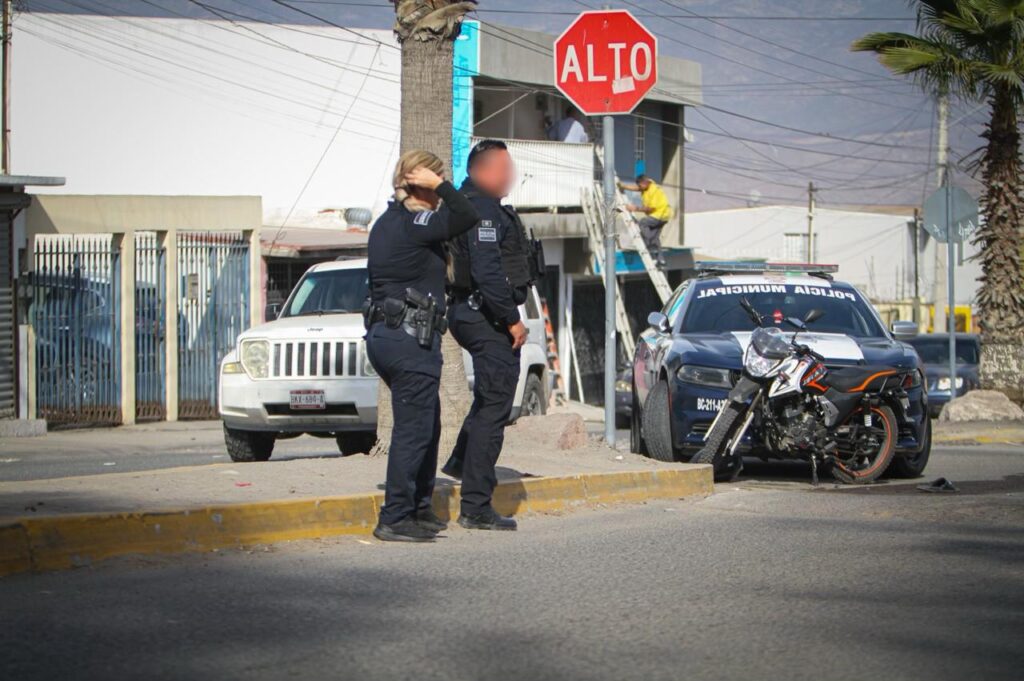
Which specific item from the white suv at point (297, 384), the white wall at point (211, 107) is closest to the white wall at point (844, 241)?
the white wall at point (211, 107)

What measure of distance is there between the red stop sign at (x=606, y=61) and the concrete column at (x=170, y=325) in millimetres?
10496

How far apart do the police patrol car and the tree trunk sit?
742 cm

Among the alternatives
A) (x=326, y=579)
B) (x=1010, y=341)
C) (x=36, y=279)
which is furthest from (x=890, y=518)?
(x=36, y=279)

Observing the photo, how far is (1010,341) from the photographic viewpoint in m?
19.3

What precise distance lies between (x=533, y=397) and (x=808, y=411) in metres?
5.04

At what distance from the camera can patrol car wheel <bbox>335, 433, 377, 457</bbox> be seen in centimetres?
1341

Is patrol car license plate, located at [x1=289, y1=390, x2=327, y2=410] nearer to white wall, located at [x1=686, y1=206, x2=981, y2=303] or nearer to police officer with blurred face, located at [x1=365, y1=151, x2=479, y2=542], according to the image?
police officer with blurred face, located at [x1=365, y1=151, x2=479, y2=542]

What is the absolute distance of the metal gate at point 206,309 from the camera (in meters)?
20.5

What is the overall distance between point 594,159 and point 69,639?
28.5 meters

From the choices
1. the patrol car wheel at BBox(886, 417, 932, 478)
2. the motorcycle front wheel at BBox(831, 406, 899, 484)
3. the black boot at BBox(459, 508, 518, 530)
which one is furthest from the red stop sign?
the black boot at BBox(459, 508, 518, 530)

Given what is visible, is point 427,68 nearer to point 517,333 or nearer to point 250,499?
point 517,333

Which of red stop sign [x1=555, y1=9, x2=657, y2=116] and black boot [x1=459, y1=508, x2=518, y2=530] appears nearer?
black boot [x1=459, y1=508, x2=518, y2=530]

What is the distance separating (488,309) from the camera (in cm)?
723

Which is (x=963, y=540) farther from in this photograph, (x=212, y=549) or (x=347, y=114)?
(x=347, y=114)
